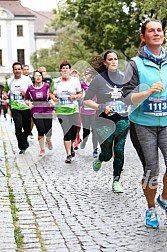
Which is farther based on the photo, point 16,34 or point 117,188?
point 16,34

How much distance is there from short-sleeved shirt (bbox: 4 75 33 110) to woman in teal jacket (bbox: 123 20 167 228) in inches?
280

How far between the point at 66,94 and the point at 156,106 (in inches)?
238

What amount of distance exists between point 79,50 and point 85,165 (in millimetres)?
39894

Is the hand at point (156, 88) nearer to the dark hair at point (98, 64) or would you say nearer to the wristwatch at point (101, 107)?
the wristwatch at point (101, 107)

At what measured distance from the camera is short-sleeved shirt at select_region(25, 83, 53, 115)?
1252 cm

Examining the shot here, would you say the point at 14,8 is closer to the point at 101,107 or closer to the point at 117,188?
the point at 101,107

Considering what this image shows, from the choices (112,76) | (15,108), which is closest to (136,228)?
(112,76)

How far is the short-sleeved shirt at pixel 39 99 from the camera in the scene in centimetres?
1252

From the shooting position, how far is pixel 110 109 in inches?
313

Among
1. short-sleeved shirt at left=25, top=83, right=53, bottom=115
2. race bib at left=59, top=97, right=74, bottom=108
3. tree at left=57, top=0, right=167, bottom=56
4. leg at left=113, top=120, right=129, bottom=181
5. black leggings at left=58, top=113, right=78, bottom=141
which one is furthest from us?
tree at left=57, top=0, right=167, bottom=56

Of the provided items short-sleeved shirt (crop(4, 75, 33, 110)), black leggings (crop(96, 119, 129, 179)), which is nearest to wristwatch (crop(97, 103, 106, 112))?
black leggings (crop(96, 119, 129, 179))

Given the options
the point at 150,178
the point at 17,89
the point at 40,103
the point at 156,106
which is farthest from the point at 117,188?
the point at 17,89

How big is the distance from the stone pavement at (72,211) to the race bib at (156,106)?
1065 millimetres

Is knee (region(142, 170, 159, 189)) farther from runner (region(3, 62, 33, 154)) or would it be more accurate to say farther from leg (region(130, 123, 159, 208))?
runner (region(3, 62, 33, 154))
